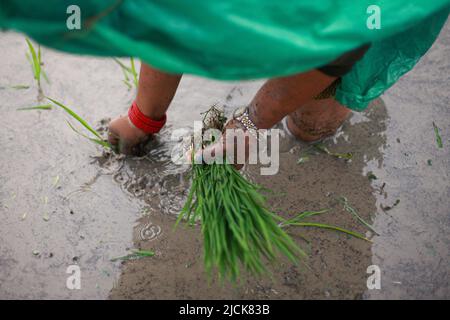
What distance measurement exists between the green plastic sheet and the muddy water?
76cm

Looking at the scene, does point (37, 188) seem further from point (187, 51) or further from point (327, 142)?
point (327, 142)

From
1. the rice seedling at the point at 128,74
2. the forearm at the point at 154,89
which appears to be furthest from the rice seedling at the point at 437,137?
the rice seedling at the point at 128,74

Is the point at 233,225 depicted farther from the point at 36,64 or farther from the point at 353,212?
the point at 36,64

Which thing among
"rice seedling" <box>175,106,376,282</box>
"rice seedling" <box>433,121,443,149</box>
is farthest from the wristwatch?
"rice seedling" <box>433,121,443,149</box>

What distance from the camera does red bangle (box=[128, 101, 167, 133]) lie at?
157 centimetres

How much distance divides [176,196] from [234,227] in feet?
1.57

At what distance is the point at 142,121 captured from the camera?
5.18 feet

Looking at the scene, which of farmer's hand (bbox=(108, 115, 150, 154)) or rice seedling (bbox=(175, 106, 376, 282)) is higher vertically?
farmer's hand (bbox=(108, 115, 150, 154))

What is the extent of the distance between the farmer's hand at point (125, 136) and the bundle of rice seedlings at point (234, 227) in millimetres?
373

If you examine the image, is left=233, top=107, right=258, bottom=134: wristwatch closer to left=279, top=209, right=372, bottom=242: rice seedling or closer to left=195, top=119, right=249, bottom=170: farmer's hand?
left=195, top=119, right=249, bottom=170: farmer's hand

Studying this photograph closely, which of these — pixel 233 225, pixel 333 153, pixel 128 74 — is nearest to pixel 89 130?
pixel 128 74

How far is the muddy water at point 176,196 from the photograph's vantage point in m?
1.45

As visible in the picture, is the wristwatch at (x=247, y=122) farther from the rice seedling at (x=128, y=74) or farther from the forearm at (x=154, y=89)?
the rice seedling at (x=128, y=74)
